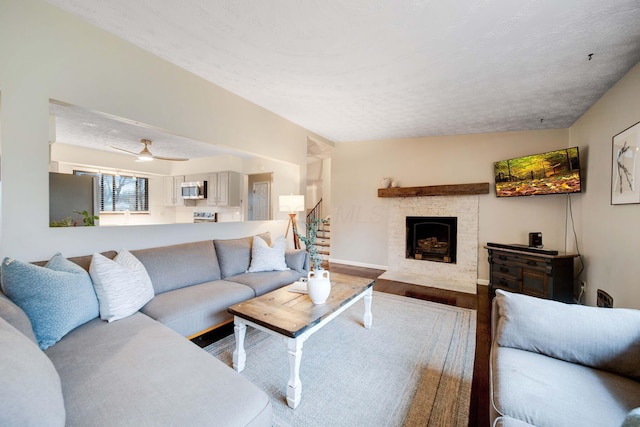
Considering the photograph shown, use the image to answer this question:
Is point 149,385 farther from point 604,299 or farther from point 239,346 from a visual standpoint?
point 604,299

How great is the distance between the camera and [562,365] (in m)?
1.27

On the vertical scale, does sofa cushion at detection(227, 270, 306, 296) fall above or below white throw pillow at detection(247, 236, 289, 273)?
below

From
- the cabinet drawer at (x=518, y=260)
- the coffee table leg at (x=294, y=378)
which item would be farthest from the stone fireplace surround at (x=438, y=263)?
the coffee table leg at (x=294, y=378)

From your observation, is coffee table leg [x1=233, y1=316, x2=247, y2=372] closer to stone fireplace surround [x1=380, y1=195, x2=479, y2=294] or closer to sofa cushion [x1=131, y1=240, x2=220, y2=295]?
sofa cushion [x1=131, y1=240, x2=220, y2=295]

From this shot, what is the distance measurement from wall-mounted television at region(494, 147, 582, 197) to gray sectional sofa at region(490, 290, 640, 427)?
277 cm

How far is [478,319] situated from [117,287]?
3.44 m

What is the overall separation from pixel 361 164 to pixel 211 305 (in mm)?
4201

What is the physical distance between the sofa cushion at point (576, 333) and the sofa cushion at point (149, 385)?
139cm

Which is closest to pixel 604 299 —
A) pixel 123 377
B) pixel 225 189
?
pixel 123 377

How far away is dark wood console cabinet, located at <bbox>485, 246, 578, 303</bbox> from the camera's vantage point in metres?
3.16

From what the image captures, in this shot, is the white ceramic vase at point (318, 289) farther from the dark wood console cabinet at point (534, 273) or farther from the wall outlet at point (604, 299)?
the dark wood console cabinet at point (534, 273)

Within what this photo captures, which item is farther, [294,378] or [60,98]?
[60,98]

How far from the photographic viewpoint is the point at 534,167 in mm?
3689

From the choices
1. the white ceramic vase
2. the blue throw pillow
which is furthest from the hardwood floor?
the blue throw pillow
